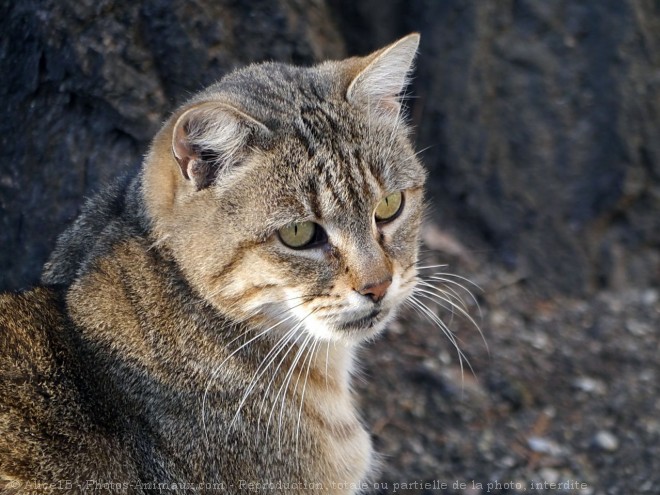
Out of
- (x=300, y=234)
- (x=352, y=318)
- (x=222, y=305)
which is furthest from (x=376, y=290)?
(x=222, y=305)

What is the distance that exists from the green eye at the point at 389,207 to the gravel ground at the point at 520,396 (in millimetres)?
1412

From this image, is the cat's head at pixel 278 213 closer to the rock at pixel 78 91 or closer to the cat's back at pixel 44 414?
the cat's back at pixel 44 414

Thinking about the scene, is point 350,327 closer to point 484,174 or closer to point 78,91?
point 78,91

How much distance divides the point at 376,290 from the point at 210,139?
2.41 ft

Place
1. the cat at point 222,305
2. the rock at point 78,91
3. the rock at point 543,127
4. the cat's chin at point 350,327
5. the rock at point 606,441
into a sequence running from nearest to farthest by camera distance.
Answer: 1. the cat at point 222,305
2. the cat's chin at point 350,327
3. the rock at point 78,91
4. the rock at point 606,441
5. the rock at point 543,127

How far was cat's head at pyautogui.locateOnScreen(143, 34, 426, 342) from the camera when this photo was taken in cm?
265

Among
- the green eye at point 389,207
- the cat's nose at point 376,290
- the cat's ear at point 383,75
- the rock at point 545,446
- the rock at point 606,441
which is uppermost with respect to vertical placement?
the cat's ear at point 383,75

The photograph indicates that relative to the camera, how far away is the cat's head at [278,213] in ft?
8.71

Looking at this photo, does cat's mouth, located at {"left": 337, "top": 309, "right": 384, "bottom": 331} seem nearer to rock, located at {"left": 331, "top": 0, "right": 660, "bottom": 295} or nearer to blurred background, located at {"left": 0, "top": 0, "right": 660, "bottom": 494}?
blurred background, located at {"left": 0, "top": 0, "right": 660, "bottom": 494}

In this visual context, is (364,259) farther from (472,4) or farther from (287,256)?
(472,4)

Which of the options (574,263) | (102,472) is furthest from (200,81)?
(574,263)

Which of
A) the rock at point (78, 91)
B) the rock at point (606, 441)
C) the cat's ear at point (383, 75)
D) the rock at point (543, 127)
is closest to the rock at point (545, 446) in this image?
the rock at point (606, 441)

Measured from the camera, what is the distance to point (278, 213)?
104 inches

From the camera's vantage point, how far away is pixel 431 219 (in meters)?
5.04
